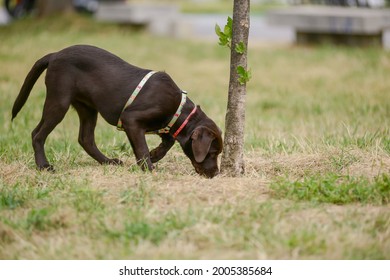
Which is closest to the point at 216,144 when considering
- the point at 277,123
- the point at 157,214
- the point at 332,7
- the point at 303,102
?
the point at 157,214

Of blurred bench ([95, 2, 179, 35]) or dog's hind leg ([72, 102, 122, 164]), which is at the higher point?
blurred bench ([95, 2, 179, 35])

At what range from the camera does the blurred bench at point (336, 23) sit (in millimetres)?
14312

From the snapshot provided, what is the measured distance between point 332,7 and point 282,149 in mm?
10941

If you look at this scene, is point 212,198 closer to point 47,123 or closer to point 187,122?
point 187,122

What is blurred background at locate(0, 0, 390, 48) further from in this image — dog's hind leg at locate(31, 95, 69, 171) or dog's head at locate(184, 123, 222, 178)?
dog's hind leg at locate(31, 95, 69, 171)

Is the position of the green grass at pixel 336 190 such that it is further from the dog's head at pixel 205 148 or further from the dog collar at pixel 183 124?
the dog collar at pixel 183 124

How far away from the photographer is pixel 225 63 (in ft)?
43.7

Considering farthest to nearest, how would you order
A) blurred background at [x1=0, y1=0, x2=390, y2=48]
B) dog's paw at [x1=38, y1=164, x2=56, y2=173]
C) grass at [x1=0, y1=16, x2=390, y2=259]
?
blurred background at [x1=0, y1=0, x2=390, y2=48], dog's paw at [x1=38, y1=164, x2=56, y2=173], grass at [x1=0, y1=16, x2=390, y2=259]

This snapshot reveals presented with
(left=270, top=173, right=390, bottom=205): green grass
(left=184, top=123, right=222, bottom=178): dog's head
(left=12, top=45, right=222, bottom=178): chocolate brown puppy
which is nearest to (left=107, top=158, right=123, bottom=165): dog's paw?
(left=12, top=45, right=222, bottom=178): chocolate brown puppy

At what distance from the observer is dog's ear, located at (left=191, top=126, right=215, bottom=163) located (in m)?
5.47

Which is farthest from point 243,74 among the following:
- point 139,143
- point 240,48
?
point 139,143

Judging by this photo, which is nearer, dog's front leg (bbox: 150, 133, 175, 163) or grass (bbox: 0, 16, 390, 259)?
grass (bbox: 0, 16, 390, 259)

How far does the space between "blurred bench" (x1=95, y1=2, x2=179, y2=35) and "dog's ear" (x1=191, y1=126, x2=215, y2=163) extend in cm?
1214

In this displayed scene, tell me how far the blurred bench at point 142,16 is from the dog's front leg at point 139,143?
12086mm
